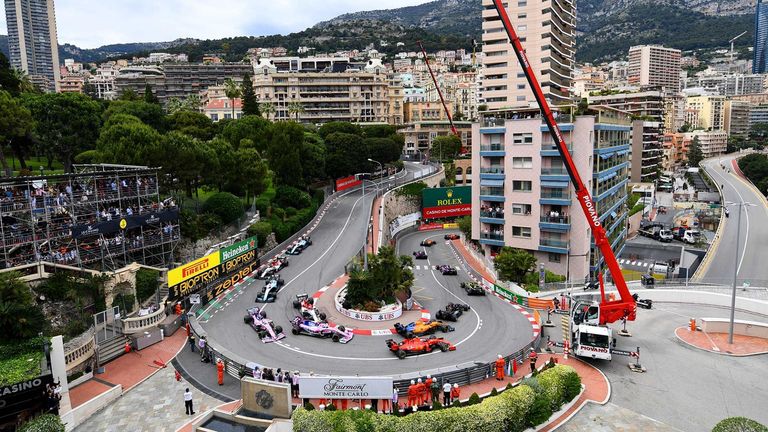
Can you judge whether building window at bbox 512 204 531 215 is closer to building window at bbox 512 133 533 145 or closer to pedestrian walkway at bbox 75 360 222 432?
building window at bbox 512 133 533 145

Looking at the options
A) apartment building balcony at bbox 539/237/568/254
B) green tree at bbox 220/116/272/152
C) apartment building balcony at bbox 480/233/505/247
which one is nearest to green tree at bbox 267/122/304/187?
green tree at bbox 220/116/272/152

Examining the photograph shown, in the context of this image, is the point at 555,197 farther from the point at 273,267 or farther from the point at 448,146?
the point at 448,146

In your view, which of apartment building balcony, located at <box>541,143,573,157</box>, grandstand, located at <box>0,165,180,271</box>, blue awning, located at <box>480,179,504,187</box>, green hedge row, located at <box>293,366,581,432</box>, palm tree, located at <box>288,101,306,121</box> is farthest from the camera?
palm tree, located at <box>288,101,306,121</box>

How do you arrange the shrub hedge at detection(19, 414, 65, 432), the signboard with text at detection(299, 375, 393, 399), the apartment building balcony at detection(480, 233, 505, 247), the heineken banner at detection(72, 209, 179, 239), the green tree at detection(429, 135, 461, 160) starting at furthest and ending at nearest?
the green tree at detection(429, 135, 461, 160) → the apartment building balcony at detection(480, 233, 505, 247) → the heineken banner at detection(72, 209, 179, 239) → the signboard with text at detection(299, 375, 393, 399) → the shrub hedge at detection(19, 414, 65, 432)

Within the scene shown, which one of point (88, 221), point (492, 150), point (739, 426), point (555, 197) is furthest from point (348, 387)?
point (492, 150)

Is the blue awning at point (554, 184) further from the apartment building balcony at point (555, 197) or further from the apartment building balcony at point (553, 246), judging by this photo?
the apartment building balcony at point (553, 246)

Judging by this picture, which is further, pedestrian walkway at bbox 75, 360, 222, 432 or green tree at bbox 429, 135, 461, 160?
green tree at bbox 429, 135, 461, 160
